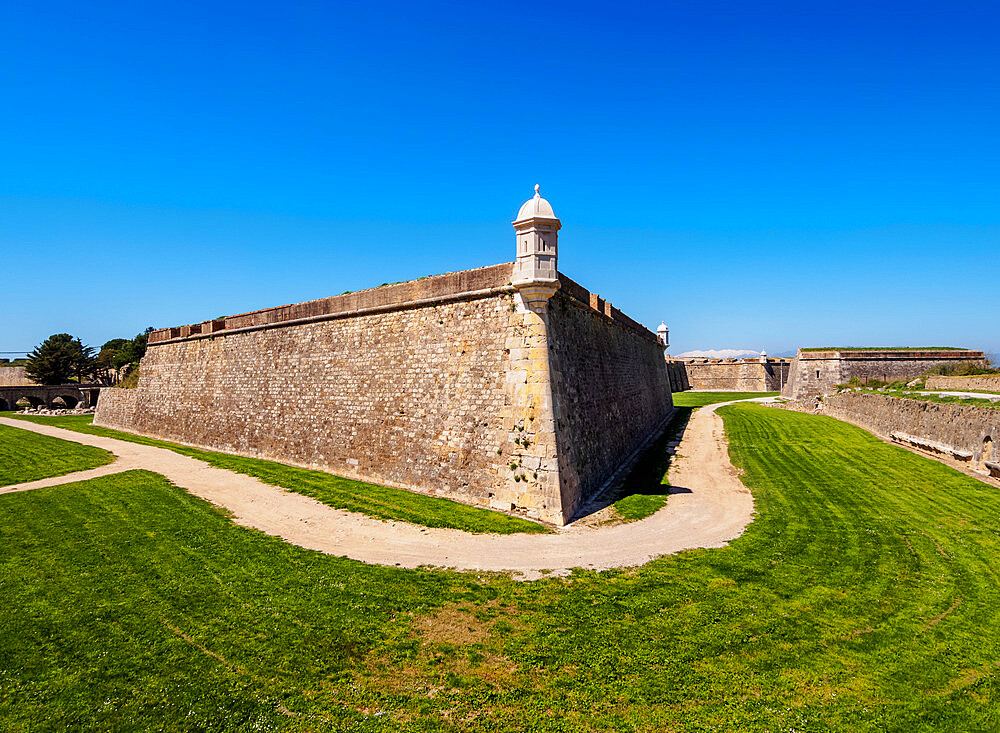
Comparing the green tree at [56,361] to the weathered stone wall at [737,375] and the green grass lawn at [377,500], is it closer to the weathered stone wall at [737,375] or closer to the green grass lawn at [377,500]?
the green grass lawn at [377,500]

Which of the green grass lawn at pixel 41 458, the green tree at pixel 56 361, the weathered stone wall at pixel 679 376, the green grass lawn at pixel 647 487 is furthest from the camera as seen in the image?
the weathered stone wall at pixel 679 376

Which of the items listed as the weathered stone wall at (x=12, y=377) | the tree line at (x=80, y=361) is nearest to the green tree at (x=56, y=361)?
the tree line at (x=80, y=361)

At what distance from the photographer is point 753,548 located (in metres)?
10.2

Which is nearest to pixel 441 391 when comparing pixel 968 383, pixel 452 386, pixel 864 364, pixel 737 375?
pixel 452 386

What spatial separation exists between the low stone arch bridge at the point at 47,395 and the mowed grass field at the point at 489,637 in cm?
4775

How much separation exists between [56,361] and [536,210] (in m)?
67.9

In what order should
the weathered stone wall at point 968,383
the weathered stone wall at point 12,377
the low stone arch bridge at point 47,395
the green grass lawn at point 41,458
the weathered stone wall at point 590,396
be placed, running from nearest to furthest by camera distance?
the weathered stone wall at point 590,396 → the green grass lawn at point 41,458 → the weathered stone wall at point 968,383 → the low stone arch bridge at point 47,395 → the weathered stone wall at point 12,377

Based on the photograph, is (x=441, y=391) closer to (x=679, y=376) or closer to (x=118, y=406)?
(x=118, y=406)

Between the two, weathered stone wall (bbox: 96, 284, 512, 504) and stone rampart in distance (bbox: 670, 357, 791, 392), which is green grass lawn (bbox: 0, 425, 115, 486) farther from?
stone rampart in distance (bbox: 670, 357, 791, 392)

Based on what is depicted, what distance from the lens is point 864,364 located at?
3984 cm

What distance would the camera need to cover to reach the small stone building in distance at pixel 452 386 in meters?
12.8

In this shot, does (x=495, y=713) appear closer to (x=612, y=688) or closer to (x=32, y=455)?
(x=612, y=688)

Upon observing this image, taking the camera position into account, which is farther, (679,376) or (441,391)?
(679,376)

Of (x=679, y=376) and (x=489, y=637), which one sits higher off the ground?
(x=679, y=376)
